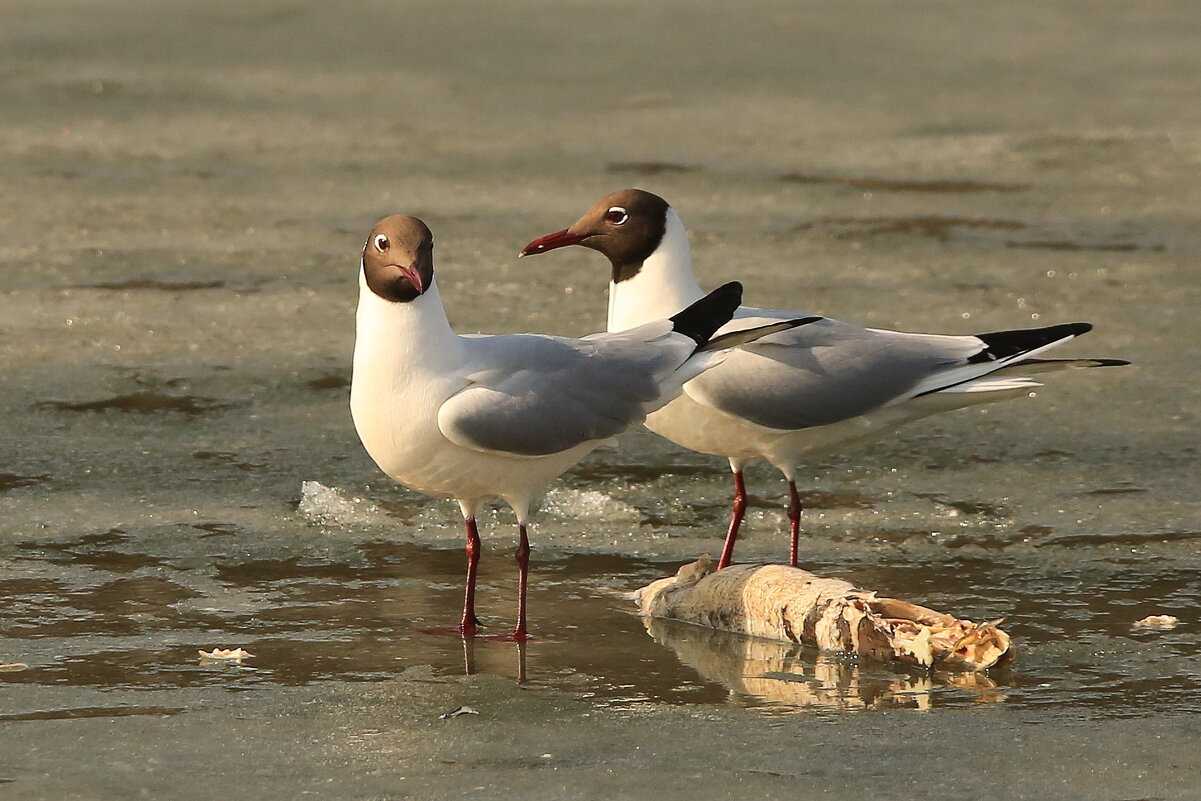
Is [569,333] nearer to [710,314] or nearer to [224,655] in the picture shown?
[710,314]

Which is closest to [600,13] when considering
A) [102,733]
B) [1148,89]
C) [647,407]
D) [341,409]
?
[1148,89]

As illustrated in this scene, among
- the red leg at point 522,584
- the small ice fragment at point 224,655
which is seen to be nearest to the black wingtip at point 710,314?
the red leg at point 522,584

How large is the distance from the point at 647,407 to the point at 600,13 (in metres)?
9.55

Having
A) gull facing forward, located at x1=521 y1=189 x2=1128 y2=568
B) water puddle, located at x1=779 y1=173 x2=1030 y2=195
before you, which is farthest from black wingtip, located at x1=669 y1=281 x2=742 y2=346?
water puddle, located at x1=779 y1=173 x2=1030 y2=195

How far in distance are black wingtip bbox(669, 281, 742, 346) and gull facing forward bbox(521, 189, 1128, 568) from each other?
159 millimetres

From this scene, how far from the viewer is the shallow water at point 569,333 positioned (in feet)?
12.9

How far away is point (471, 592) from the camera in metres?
A: 4.79

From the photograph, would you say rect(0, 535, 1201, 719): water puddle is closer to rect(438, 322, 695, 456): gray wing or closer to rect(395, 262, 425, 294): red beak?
rect(438, 322, 695, 456): gray wing

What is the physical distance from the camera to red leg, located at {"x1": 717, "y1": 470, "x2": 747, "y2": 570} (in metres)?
5.35

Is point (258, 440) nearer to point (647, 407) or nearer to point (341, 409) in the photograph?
point (341, 409)

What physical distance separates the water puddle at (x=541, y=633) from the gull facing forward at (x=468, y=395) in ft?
0.75

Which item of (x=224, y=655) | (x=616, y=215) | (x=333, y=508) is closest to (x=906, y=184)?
(x=616, y=215)

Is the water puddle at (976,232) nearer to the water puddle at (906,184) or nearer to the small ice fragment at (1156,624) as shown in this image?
the water puddle at (906,184)

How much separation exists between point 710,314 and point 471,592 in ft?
3.65
